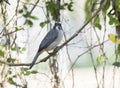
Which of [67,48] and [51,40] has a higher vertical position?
[51,40]

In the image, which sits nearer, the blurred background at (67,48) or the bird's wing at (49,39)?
the bird's wing at (49,39)

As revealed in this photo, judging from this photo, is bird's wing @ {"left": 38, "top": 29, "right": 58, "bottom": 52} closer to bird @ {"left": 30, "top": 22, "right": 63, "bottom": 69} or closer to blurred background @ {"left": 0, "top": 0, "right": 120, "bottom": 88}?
bird @ {"left": 30, "top": 22, "right": 63, "bottom": 69}

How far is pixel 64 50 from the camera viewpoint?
288cm

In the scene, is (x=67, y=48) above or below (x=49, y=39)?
below

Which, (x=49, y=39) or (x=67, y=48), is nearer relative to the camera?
(x=49, y=39)

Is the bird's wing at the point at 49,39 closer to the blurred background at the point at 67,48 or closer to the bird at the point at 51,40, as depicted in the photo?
the bird at the point at 51,40

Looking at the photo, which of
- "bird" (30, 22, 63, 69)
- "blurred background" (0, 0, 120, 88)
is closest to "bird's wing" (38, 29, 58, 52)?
"bird" (30, 22, 63, 69)

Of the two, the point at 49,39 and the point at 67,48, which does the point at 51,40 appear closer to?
the point at 49,39

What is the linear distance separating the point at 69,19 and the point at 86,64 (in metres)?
0.36

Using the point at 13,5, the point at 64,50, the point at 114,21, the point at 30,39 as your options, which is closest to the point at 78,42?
the point at 64,50

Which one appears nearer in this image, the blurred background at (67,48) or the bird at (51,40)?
the bird at (51,40)

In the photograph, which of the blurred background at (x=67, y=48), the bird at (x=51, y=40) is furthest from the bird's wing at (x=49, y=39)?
the blurred background at (x=67, y=48)

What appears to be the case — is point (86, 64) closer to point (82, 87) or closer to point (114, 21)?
point (82, 87)

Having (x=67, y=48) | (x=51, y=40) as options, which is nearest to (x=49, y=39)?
(x=51, y=40)
